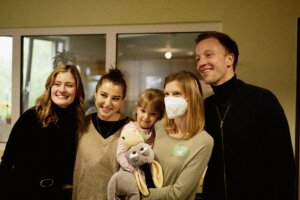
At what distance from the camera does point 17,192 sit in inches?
72.6

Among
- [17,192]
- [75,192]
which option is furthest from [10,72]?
[75,192]

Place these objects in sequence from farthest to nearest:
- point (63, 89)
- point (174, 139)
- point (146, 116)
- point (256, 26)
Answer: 1. point (256, 26)
2. point (63, 89)
3. point (146, 116)
4. point (174, 139)

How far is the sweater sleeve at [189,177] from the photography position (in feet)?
4.76

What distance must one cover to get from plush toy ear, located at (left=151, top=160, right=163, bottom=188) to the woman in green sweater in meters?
0.02

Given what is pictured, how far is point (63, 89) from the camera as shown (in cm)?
184

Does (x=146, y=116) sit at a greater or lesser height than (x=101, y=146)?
greater

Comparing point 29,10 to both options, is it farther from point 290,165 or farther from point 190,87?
point 290,165

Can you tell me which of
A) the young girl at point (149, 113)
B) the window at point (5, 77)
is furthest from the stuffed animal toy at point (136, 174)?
the window at point (5, 77)

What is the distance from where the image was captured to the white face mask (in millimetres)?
1526

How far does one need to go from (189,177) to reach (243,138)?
0.37 m

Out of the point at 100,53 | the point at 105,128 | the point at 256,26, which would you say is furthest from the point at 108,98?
the point at 256,26

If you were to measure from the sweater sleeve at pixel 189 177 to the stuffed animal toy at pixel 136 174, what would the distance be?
0.22 ft

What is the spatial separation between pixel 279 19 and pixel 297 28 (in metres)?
0.16

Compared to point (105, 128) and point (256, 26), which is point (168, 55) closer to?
point (256, 26)
